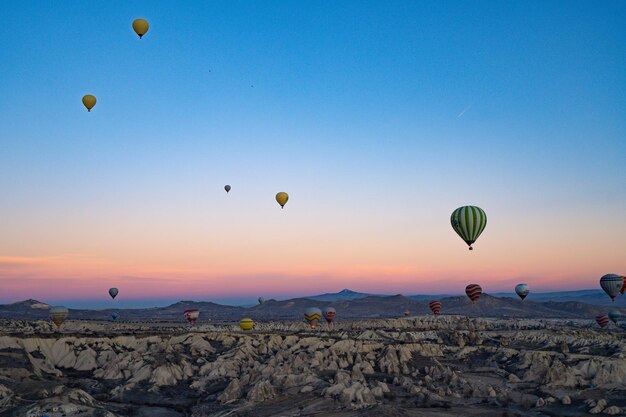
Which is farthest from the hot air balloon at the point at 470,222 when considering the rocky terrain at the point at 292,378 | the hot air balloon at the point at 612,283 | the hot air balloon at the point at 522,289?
the hot air balloon at the point at 522,289

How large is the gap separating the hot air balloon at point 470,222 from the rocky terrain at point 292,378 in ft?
42.9

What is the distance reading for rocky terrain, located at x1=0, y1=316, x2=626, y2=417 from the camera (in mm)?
38375

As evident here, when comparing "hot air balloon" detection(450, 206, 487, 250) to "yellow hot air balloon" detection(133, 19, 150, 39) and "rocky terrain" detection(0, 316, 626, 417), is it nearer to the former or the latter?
"rocky terrain" detection(0, 316, 626, 417)

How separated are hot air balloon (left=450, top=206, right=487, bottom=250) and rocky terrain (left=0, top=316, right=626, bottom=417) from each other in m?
13.1

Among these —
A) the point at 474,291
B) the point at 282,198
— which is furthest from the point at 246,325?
the point at 474,291

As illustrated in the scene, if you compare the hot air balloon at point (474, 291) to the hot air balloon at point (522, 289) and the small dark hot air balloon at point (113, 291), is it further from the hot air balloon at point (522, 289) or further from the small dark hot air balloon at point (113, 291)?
the small dark hot air balloon at point (113, 291)

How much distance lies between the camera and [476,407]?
39094 millimetres

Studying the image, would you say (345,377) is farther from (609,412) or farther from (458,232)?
(458,232)

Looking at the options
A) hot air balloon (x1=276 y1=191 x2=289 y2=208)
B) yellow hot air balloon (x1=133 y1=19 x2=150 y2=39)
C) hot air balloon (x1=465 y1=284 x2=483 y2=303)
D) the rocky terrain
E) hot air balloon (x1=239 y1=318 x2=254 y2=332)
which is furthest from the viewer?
hot air balloon (x1=239 y1=318 x2=254 y2=332)

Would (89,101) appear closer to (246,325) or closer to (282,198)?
(282,198)

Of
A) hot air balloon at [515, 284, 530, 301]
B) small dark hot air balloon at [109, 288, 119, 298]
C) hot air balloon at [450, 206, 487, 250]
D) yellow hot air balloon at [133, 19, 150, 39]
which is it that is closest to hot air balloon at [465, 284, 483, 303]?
hot air balloon at [515, 284, 530, 301]

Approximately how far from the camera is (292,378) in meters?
45.4

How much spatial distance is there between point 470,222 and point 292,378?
26047 mm

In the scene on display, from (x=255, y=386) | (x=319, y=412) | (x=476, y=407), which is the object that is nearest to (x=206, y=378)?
(x=255, y=386)
